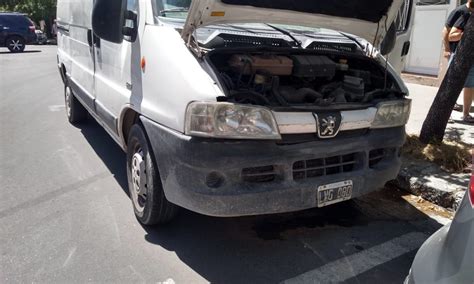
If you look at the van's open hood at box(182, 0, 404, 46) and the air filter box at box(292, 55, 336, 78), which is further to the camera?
the air filter box at box(292, 55, 336, 78)

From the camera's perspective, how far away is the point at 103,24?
11.6 feet

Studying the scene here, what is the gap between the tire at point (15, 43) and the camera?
23.3 meters

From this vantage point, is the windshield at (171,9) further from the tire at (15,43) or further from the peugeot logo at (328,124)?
the tire at (15,43)

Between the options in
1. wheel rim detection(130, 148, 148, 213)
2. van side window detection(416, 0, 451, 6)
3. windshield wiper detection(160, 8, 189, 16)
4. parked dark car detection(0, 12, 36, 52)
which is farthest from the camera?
parked dark car detection(0, 12, 36, 52)

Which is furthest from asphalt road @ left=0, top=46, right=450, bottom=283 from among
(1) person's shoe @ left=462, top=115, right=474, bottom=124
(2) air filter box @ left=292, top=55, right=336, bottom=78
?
(1) person's shoe @ left=462, top=115, right=474, bottom=124

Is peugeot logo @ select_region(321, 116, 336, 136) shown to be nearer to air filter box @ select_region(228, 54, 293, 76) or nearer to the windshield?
air filter box @ select_region(228, 54, 293, 76)

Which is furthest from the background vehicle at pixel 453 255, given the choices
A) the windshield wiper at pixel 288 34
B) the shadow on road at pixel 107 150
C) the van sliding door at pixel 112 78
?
the shadow on road at pixel 107 150

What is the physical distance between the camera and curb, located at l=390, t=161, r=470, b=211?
4.23 m

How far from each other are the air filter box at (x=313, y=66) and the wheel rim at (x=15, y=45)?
2386 centimetres

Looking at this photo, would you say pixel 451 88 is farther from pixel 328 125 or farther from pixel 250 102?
pixel 250 102

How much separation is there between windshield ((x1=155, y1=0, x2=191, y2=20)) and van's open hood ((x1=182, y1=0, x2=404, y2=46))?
0.50m

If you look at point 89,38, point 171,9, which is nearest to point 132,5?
point 171,9

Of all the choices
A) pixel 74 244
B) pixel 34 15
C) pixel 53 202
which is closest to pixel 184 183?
pixel 74 244

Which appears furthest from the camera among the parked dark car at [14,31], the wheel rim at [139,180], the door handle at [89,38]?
the parked dark car at [14,31]
